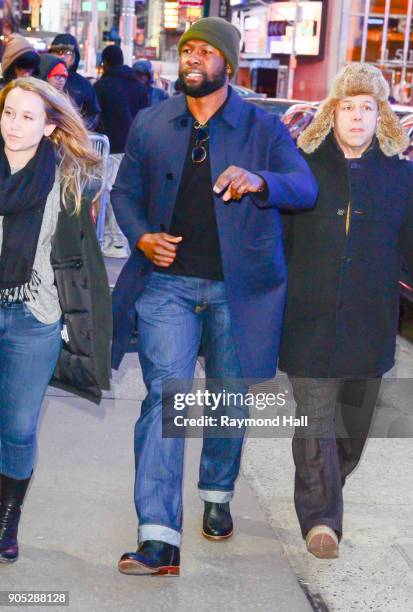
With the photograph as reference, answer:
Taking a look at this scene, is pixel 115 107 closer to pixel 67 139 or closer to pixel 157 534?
pixel 67 139

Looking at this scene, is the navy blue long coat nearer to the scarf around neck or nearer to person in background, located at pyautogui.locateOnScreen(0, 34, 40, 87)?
the scarf around neck

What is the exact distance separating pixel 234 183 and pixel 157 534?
4.59 ft

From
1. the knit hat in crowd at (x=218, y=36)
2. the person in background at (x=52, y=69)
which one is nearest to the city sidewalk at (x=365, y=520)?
the knit hat in crowd at (x=218, y=36)

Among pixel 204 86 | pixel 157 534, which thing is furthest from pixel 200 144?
pixel 157 534

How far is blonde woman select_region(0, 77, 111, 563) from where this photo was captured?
14.4ft

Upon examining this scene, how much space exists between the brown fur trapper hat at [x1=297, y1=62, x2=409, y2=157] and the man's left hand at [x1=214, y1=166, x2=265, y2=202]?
817 millimetres

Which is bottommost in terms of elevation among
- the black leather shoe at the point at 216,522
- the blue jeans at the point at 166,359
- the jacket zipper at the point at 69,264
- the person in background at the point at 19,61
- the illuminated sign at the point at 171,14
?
the illuminated sign at the point at 171,14

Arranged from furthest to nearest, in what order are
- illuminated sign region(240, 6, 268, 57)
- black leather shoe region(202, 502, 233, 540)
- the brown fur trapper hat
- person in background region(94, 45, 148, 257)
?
illuminated sign region(240, 6, 268, 57) < person in background region(94, 45, 148, 257) < black leather shoe region(202, 502, 233, 540) < the brown fur trapper hat

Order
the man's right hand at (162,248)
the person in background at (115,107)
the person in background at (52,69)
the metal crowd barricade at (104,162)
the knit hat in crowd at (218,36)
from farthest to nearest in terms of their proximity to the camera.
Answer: the person in background at (115,107), the metal crowd barricade at (104,162), the person in background at (52,69), the knit hat in crowd at (218,36), the man's right hand at (162,248)

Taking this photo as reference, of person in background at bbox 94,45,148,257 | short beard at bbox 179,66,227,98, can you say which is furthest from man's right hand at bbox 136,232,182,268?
person in background at bbox 94,45,148,257

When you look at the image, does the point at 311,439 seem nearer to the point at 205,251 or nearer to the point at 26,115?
the point at 205,251

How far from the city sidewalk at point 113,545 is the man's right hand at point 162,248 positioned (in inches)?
48.0

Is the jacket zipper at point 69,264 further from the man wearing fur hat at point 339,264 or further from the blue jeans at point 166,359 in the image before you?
the man wearing fur hat at point 339,264

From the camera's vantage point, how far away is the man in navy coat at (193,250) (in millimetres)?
4637
